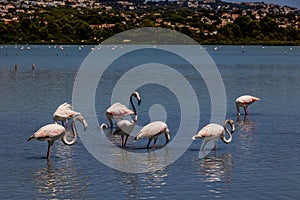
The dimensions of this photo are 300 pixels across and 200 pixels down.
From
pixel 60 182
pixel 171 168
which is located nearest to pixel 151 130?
pixel 171 168

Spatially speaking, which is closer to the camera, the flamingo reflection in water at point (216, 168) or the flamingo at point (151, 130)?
the flamingo reflection in water at point (216, 168)

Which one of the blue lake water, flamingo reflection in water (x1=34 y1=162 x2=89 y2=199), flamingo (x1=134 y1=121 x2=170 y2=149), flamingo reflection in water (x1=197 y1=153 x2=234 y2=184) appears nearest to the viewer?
flamingo reflection in water (x1=34 y1=162 x2=89 y2=199)

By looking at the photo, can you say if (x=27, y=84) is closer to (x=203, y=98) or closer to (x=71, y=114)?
(x=203, y=98)

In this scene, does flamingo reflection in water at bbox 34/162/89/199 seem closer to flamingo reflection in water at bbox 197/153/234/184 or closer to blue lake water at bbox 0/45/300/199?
blue lake water at bbox 0/45/300/199

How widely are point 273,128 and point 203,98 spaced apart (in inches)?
504

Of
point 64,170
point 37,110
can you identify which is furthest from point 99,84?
point 64,170

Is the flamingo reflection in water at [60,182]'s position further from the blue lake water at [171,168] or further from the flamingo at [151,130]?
the flamingo at [151,130]

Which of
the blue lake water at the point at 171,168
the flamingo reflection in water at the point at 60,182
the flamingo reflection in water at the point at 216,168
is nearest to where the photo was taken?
the flamingo reflection in water at the point at 60,182

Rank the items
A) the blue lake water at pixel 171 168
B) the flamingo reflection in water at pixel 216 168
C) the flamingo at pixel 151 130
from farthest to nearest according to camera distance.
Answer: the flamingo at pixel 151 130, the flamingo reflection in water at pixel 216 168, the blue lake water at pixel 171 168

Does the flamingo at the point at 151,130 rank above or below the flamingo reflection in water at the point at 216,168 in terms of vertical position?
above

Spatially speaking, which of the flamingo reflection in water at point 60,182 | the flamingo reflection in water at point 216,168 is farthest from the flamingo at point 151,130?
the flamingo reflection in water at point 60,182

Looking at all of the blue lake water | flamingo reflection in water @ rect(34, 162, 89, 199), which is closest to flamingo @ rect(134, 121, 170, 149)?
the blue lake water

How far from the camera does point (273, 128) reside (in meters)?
28.2

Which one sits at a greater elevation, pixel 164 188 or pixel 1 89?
pixel 1 89
